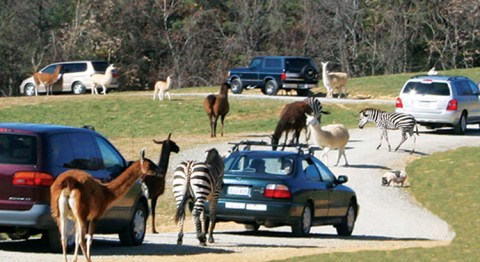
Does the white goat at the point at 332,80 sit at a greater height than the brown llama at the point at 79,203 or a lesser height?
lesser

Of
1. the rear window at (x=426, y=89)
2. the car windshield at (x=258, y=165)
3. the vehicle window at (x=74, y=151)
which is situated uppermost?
the vehicle window at (x=74, y=151)

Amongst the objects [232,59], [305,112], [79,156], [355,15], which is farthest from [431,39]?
[79,156]

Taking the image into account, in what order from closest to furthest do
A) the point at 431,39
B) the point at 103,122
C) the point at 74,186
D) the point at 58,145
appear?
the point at 74,186 < the point at 58,145 < the point at 103,122 < the point at 431,39

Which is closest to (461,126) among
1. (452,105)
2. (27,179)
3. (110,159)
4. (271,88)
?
(452,105)

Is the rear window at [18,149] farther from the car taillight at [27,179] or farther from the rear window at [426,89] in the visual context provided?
the rear window at [426,89]

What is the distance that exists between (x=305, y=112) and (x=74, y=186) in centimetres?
2068

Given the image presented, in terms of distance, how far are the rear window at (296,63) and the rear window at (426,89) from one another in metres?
15.8

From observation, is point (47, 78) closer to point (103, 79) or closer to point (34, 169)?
point (103, 79)

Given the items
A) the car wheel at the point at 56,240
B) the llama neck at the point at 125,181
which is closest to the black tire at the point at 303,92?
the car wheel at the point at 56,240

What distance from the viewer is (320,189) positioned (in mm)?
21078

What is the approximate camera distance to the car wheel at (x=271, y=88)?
55219mm

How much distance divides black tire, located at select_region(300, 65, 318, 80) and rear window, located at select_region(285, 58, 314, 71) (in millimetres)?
437

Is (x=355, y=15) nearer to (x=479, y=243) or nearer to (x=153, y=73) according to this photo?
(x=153, y=73)

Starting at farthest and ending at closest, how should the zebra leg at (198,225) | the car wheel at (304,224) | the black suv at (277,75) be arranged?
the black suv at (277,75) → the car wheel at (304,224) → the zebra leg at (198,225)
